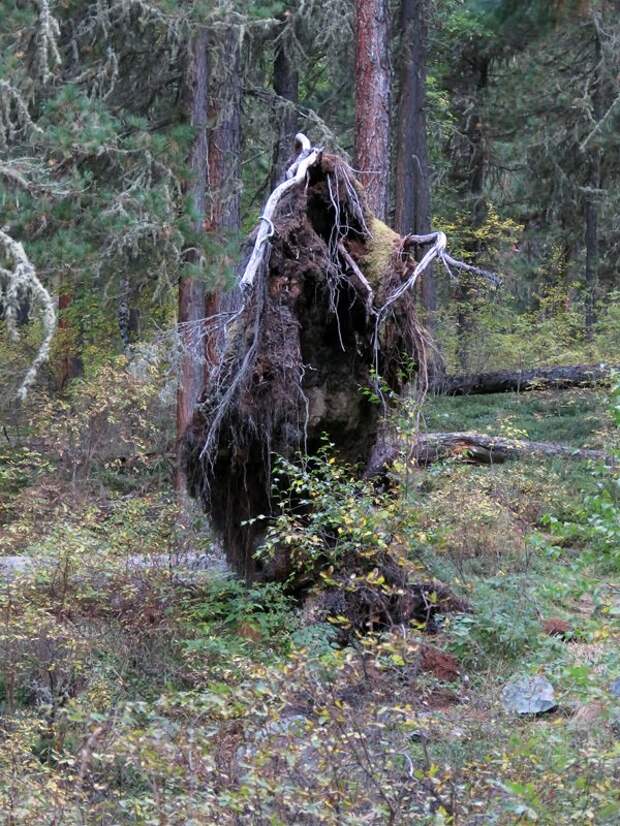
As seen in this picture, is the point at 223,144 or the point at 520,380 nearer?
the point at 223,144

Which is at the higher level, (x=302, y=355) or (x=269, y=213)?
(x=269, y=213)

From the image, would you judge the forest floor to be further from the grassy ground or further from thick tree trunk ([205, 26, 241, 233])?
thick tree trunk ([205, 26, 241, 233])

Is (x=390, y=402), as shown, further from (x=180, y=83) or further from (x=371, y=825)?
(x=180, y=83)

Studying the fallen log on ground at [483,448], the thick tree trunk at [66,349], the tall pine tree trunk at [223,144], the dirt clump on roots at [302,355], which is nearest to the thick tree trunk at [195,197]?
the tall pine tree trunk at [223,144]

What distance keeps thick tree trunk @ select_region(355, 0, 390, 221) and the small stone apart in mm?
7817

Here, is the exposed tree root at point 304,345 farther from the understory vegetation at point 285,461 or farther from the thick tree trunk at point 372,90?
the thick tree trunk at point 372,90

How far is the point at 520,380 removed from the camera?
17.8 metres

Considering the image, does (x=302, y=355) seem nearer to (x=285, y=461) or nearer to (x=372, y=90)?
(x=285, y=461)

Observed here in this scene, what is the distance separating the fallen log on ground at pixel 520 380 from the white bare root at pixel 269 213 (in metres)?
7.29

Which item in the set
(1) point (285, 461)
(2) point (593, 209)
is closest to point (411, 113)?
(2) point (593, 209)

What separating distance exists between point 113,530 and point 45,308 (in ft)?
9.78

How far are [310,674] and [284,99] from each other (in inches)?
550

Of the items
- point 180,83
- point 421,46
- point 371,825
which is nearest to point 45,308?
point 371,825

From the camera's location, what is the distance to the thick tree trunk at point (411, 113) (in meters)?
20.1
